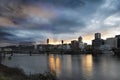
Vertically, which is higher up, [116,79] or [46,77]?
[46,77]

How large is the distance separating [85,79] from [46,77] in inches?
737

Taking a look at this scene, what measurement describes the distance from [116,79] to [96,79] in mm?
4760

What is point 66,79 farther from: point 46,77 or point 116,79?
point 46,77

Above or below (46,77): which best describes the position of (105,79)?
below

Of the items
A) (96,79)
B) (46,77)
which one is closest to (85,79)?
(96,79)

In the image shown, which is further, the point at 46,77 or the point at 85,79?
the point at 85,79

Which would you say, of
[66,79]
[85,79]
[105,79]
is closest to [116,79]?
[105,79]

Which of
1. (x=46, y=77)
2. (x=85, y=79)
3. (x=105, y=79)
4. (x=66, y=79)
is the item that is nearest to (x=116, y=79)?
(x=105, y=79)

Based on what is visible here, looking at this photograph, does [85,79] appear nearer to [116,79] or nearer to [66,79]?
[66,79]

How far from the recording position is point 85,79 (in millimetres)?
48281

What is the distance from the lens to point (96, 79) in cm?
4894

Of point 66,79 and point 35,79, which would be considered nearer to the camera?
point 35,79

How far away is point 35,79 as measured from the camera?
3056cm

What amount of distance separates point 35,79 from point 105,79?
78.9ft
